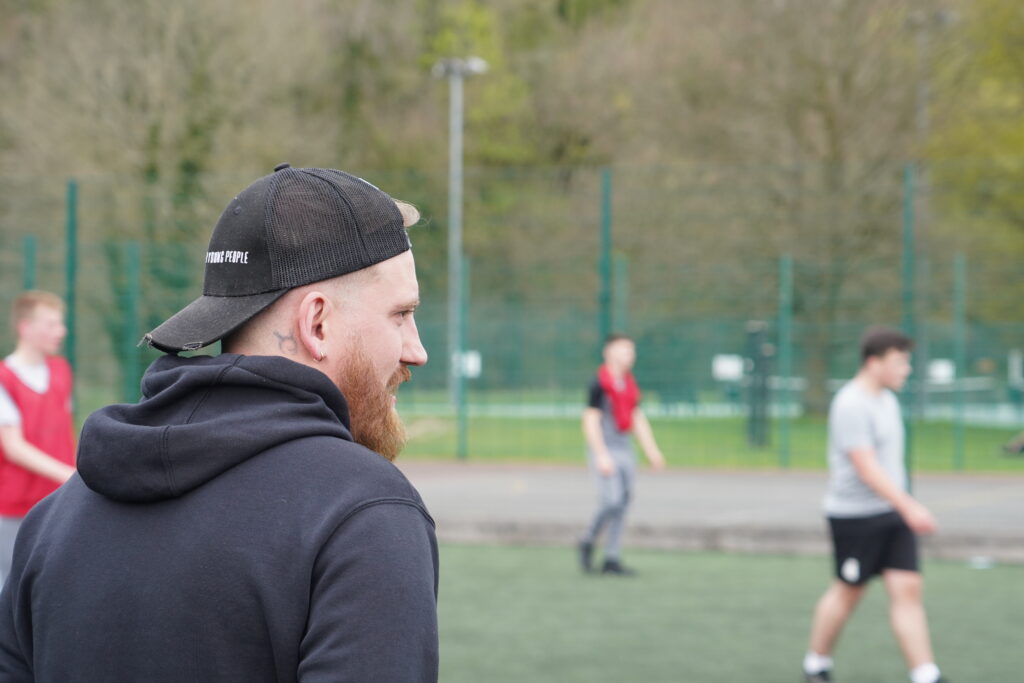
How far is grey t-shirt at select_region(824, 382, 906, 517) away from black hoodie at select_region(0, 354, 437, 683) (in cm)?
520

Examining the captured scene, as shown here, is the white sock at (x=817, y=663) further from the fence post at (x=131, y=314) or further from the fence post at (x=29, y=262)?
the fence post at (x=29, y=262)

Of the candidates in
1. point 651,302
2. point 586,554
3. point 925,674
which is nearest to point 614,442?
point 586,554

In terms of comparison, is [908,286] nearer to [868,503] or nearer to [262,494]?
[868,503]

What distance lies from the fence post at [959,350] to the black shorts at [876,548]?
10.6m

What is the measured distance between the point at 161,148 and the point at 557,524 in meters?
16.0

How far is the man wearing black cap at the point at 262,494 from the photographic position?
1397 mm

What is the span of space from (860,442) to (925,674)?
1.10 m

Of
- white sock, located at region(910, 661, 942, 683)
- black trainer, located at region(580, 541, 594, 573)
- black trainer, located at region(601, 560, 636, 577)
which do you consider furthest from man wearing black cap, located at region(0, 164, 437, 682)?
black trainer, located at region(580, 541, 594, 573)

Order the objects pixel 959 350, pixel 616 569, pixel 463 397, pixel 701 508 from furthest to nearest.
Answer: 1. pixel 959 350
2. pixel 463 397
3. pixel 701 508
4. pixel 616 569

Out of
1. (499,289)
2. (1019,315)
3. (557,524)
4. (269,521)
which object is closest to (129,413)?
(269,521)

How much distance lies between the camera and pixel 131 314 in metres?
15.2

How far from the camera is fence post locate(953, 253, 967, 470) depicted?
1658 centimetres

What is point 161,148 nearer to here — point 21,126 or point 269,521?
point 21,126

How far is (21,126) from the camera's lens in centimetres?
2373
